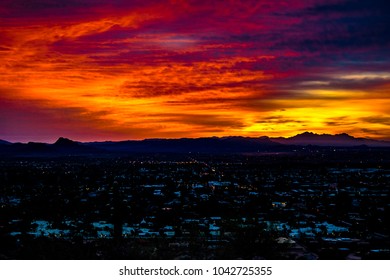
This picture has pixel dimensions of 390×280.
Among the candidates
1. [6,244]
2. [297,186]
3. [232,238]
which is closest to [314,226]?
[232,238]

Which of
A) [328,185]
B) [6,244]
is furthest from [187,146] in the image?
[6,244]

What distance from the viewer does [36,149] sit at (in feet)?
342

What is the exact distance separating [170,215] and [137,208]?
8.41ft

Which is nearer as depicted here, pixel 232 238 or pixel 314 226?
pixel 232 238
